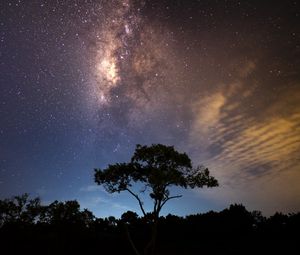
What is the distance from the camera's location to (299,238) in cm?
3431

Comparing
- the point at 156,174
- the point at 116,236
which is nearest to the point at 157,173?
the point at 156,174

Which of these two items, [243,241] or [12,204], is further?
[12,204]

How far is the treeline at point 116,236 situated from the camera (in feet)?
133

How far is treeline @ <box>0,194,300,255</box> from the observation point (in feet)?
133

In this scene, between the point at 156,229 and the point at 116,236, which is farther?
the point at 116,236

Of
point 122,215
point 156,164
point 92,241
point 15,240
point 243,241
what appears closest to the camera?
point 156,164

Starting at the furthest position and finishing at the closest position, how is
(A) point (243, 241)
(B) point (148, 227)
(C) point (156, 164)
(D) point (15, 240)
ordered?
1. (B) point (148, 227)
2. (D) point (15, 240)
3. (A) point (243, 241)
4. (C) point (156, 164)

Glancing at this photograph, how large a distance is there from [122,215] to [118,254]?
16077mm

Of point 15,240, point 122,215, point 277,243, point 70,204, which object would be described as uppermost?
point 122,215

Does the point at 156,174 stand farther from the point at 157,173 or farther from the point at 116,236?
the point at 116,236

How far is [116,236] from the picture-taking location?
49031 mm

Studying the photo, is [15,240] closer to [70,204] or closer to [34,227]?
[34,227]

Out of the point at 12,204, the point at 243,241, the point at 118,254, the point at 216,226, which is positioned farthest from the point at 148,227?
the point at 12,204

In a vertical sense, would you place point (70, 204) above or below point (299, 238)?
above
